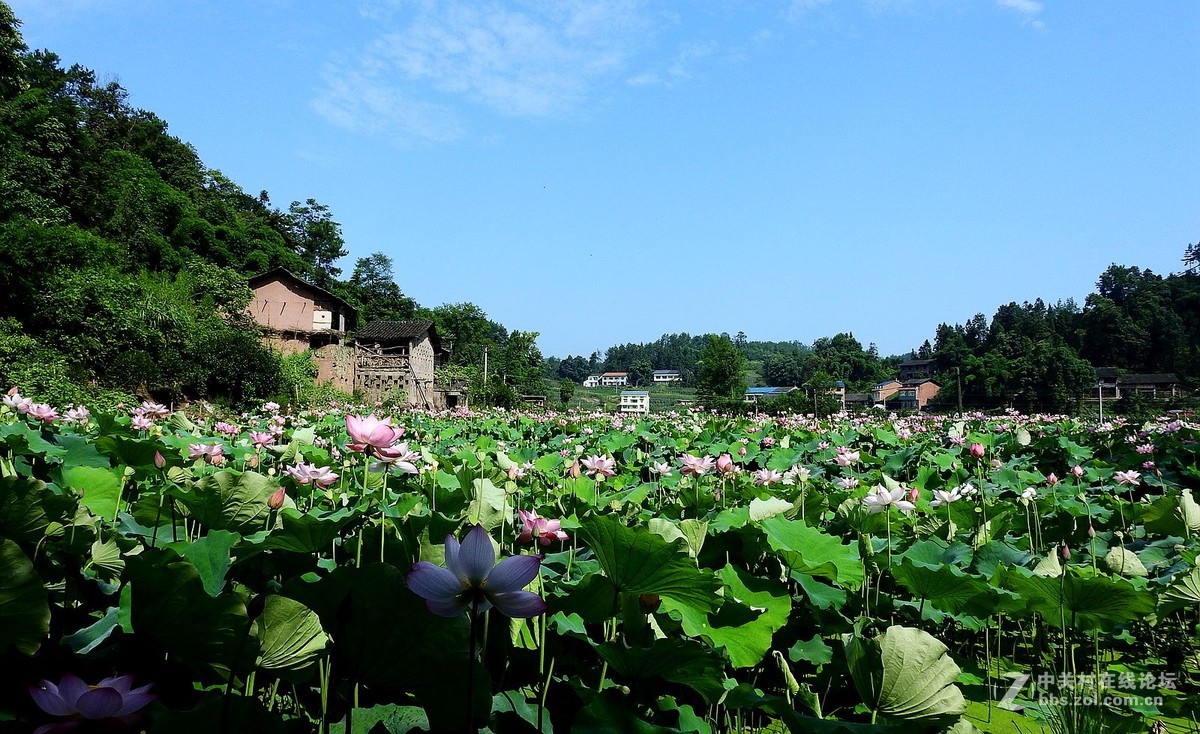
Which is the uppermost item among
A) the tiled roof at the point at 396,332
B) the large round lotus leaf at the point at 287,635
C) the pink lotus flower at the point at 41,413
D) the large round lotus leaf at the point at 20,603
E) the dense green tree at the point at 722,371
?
the tiled roof at the point at 396,332

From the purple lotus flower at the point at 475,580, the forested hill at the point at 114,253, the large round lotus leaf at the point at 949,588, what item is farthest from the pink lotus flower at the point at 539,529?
the forested hill at the point at 114,253

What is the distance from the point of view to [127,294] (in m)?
13.9

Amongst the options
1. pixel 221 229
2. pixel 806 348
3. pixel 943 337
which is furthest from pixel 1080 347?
pixel 806 348

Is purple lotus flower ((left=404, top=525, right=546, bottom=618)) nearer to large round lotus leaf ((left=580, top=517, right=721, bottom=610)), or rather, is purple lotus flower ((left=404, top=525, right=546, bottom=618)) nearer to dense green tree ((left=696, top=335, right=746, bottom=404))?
large round lotus leaf ((left=580, top=517, right=721, bottom=610))

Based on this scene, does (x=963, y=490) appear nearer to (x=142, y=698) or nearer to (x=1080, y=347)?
(x=142, y=698)

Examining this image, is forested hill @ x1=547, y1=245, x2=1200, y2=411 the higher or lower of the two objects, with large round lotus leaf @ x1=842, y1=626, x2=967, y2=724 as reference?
higher

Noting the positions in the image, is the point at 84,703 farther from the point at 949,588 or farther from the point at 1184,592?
the point at 1184,592

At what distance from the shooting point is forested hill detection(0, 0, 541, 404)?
12547 mm

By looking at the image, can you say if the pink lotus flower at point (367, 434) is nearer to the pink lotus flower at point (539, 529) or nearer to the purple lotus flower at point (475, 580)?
the pink lotus flower at point (539, 529)

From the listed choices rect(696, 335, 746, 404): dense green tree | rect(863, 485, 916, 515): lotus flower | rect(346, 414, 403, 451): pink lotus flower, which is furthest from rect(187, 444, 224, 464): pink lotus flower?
rect(696, 335, 746, 404): dense green tree

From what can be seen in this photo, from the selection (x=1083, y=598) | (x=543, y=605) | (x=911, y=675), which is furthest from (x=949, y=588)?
(x=543, y=605)

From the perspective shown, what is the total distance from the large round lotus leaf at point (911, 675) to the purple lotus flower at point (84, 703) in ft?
3.02

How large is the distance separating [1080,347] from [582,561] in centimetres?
6930

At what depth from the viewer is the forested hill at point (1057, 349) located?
1575 inches
